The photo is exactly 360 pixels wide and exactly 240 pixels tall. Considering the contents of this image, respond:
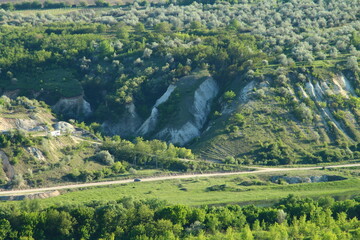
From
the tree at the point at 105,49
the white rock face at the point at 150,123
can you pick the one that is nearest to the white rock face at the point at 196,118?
the white rock face at the point at 150,123

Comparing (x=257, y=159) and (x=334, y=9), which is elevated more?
(x=334, y=9)

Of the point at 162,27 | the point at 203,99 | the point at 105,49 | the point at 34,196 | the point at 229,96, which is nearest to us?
the point at 34,196

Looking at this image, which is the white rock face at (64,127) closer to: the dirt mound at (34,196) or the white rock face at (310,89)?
the dirt mound at (34,196)

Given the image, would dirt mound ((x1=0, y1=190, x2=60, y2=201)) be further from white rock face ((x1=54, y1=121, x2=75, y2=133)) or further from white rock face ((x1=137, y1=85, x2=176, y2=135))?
white rock face ((x1=137, y1=85, x2=176, y2=135))

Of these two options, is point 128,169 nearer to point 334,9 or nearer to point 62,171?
point 62,171

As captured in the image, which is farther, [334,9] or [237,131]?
[334,9]

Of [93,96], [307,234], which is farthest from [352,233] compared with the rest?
[93,96]

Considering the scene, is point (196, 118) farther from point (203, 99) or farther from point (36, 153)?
point (36, 153)

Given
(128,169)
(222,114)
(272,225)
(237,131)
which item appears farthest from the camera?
(222,114)

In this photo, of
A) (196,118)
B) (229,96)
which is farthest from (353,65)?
(196,118)
